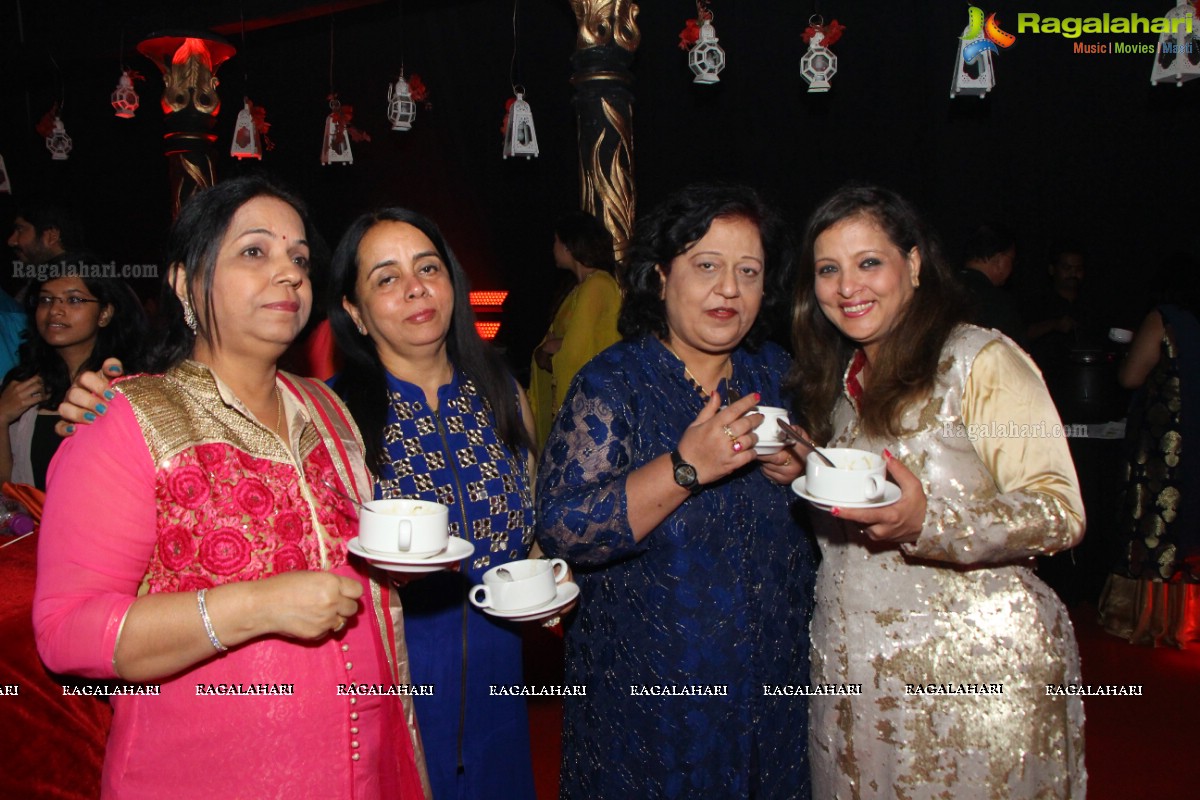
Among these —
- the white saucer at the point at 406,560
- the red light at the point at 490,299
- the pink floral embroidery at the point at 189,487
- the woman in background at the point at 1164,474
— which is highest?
the red light at the point at 490,299

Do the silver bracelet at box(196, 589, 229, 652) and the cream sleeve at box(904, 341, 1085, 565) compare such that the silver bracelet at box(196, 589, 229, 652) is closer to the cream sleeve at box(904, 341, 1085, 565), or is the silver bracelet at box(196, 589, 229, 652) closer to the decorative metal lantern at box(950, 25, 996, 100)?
the cream sleeve at box(904, 341, 1085, 565)

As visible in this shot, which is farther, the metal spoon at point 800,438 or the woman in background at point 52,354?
the woman in background at point 52,354

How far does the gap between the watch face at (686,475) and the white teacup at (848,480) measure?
0.26 metres

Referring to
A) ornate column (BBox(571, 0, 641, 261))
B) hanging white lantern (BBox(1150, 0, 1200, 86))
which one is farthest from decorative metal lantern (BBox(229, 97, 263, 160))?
hanging white lantern (BBox(1150, 0, 1200, 86))

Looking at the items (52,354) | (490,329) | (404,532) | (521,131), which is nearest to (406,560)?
(404,532)

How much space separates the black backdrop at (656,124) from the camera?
16.9 feet

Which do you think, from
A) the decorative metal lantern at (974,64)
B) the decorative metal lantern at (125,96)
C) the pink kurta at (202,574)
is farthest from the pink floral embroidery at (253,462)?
the decorative metal lantern at (125,96)

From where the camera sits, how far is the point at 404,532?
1157 millimetres

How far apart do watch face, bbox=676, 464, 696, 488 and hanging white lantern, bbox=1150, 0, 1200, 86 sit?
2.90m

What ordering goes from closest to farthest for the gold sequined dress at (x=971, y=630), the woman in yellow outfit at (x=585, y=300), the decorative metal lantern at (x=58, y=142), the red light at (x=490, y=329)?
the gold sequined dress at (x=971, y=630), the woman in yellow outfit at (x=585, y=300), the decorative metal lantern at (x=58, y=142), the red light at (x=490, y=329)

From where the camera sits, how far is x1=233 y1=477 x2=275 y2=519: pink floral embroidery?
1.20 meters

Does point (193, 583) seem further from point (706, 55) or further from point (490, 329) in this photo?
point (490, 329)

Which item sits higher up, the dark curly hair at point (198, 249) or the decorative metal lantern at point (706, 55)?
the decorative metal lantern at point (706, 55)

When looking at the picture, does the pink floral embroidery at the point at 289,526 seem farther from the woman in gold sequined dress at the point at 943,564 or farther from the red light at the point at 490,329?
the red light at the point at 490,329
